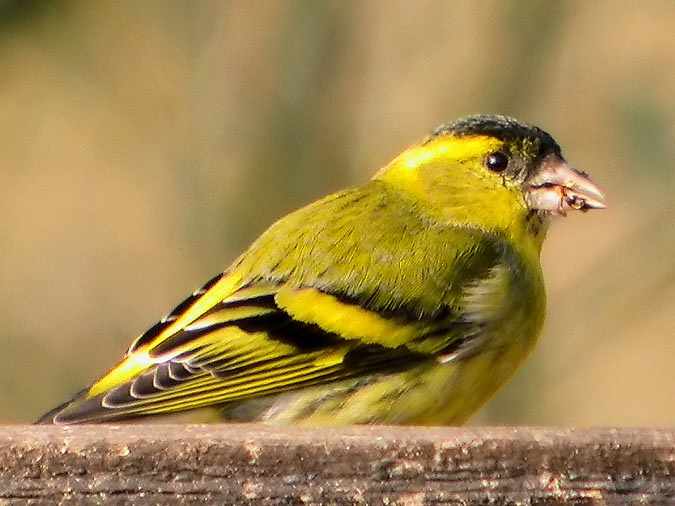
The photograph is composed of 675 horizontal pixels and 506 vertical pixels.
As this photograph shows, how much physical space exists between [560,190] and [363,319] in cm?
107

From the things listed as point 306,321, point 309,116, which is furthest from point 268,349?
point 309,116

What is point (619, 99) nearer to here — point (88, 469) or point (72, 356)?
point (72, 356)

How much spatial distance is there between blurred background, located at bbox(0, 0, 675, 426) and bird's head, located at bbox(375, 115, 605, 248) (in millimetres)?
1477

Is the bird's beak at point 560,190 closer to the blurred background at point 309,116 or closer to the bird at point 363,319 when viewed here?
the bird at point 363,319

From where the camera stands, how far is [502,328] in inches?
150

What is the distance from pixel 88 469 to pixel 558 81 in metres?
4.97

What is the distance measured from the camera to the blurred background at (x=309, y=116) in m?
6.09

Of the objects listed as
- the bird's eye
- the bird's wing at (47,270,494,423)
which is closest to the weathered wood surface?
the bird's wing at (47,270,494,423)

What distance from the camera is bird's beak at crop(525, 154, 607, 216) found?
433 centimetres

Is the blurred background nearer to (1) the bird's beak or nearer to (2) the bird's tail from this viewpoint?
(1) the bird's beak

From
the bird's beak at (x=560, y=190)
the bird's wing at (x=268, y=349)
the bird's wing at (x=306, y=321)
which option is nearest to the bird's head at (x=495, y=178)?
the bird's beak at (x=560, y=190)

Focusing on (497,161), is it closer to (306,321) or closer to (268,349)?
(306,321)

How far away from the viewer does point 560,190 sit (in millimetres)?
4383

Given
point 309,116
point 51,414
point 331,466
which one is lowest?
point 51,414
